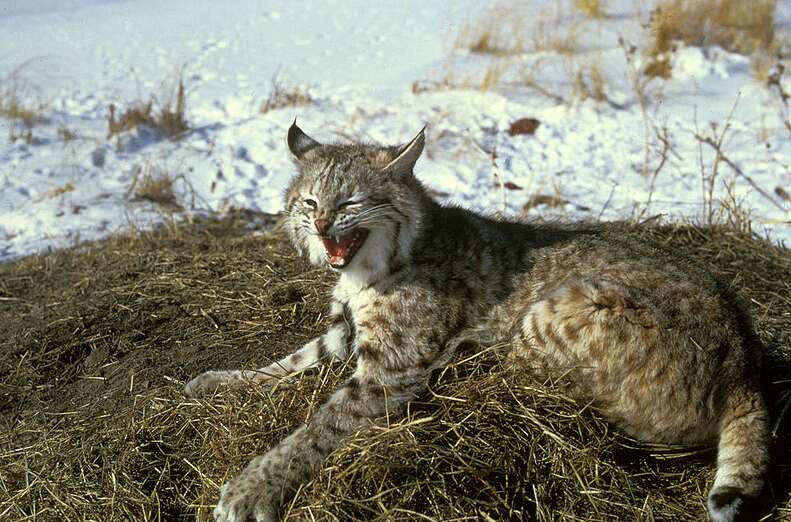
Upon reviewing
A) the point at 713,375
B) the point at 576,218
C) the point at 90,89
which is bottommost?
the point at 90,89

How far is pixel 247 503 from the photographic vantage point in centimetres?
319

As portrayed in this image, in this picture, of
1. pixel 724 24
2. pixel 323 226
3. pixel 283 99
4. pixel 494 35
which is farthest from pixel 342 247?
pixel 724 24

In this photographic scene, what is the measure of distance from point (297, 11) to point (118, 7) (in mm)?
3093

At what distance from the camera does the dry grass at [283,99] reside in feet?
29.9

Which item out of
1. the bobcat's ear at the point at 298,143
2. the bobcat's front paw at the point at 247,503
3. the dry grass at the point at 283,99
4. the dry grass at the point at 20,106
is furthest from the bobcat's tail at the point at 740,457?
the dry grass at the point at 20,106

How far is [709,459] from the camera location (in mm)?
3514

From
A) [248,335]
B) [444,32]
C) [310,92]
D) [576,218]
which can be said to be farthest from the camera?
[444,32]

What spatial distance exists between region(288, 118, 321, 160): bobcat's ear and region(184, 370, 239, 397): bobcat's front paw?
115 centimetres

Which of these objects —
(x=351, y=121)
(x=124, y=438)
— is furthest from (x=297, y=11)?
(x=124, y=438)

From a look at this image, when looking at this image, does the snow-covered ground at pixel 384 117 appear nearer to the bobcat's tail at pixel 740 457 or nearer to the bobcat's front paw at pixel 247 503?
the bobcat's tail at pixel 740 457

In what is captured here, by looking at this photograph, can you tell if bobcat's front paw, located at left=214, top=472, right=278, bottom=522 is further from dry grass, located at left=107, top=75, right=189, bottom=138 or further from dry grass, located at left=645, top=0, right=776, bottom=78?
dry grass, located at left=645, top=0, right=776, bottom=78

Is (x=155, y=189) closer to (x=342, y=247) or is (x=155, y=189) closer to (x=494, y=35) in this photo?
(x=342, y=247)

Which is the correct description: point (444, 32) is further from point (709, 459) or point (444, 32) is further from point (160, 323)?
point (709, 459)

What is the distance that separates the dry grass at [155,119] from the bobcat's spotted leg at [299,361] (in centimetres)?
517
